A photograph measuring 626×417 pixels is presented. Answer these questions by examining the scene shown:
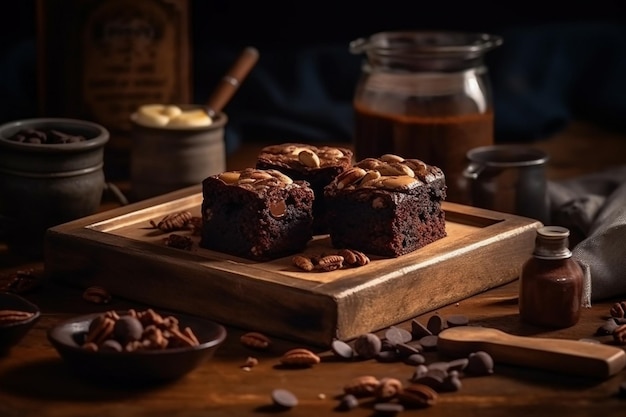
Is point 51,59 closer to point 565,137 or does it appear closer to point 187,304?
point 187,304

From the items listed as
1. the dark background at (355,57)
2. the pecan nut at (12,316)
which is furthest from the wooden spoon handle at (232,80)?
the pecan nut at (12,316)

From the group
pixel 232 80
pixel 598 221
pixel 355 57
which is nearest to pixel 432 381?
pixel 598 221

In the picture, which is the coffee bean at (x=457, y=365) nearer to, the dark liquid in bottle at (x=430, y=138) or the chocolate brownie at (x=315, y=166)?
the chocolate brownie at (x=315, y=166)

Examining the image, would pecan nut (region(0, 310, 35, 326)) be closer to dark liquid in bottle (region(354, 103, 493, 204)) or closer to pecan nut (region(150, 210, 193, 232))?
pecan nut (region(150, 210, 193, 232))

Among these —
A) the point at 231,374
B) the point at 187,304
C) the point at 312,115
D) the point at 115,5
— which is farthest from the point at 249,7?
the point at 231,374

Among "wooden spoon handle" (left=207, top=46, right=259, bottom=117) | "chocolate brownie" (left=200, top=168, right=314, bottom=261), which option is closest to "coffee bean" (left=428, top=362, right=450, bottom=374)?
"chocolate brownie" (left=200, top=168, right=314, bottom=261)

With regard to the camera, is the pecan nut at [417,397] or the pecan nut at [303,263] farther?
the pecan nut at [303,263]

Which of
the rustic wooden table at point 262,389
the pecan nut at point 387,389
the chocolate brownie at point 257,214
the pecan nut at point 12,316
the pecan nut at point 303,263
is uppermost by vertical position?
the chocolate brownie at point 257,214
